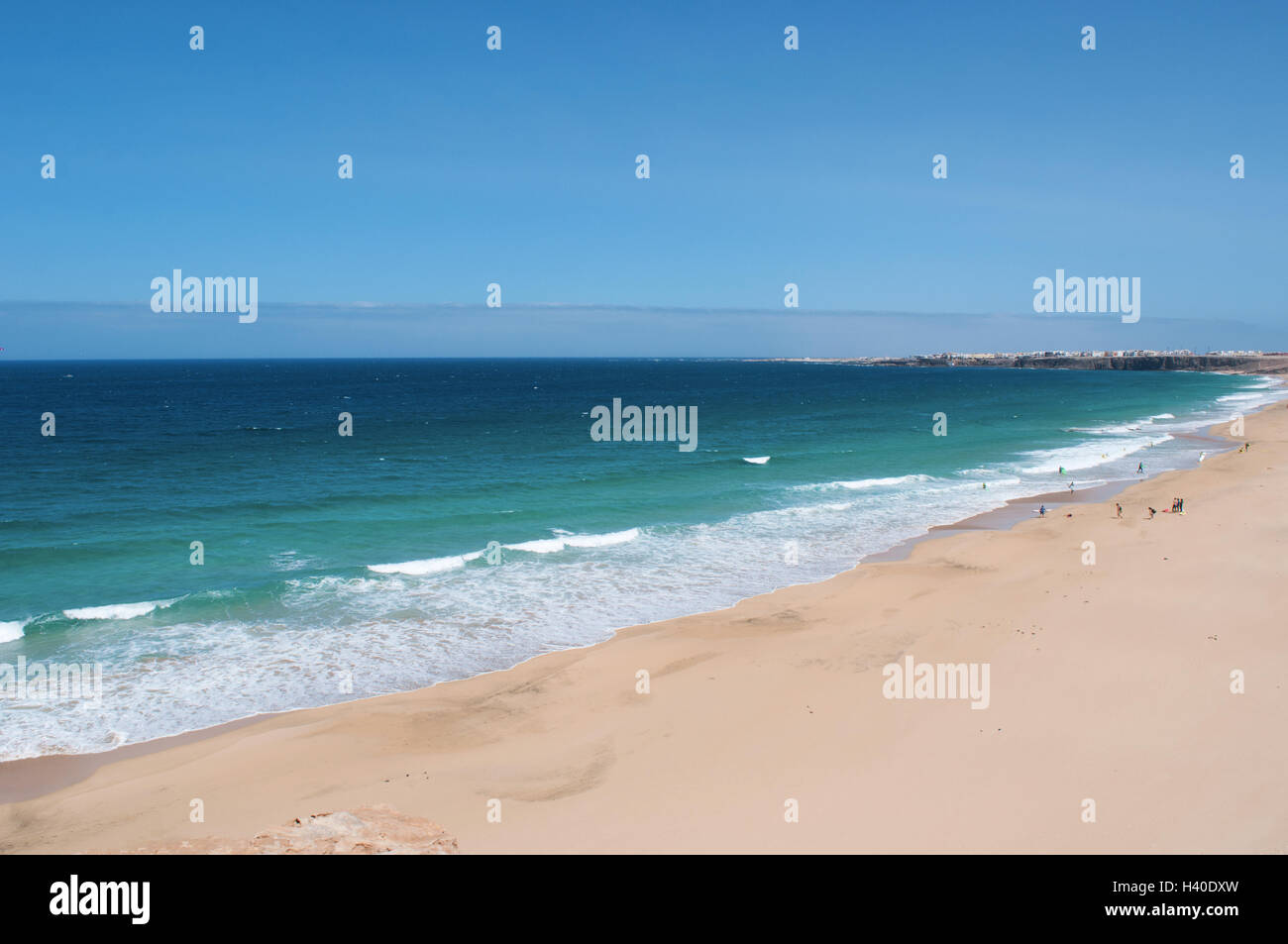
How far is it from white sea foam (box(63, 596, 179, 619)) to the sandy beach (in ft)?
22.9

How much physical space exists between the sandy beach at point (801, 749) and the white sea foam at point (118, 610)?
6.98 metres

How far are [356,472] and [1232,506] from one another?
3844 centimetres

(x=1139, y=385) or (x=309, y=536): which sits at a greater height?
(x=1139, y=385)

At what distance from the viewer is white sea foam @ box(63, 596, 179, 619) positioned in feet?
60.3

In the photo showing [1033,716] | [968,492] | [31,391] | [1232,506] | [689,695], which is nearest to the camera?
[1033,716]

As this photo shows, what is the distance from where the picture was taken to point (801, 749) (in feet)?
38.6

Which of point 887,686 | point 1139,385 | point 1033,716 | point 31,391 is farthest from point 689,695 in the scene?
point 1139,385

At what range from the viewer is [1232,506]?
2794cm

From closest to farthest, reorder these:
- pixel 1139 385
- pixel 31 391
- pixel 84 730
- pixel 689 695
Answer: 1. pixel 84 730
2. pixel 689 695
3. pixel 31 391
4. pixel 1139 385

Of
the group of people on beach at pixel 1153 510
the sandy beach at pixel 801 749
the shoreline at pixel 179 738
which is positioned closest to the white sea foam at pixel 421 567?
the shoreline at pixel 179 738

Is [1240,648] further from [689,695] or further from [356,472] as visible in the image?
[356,472]
